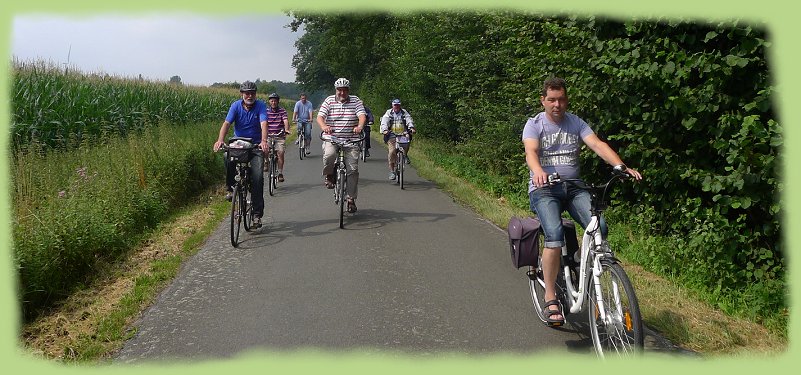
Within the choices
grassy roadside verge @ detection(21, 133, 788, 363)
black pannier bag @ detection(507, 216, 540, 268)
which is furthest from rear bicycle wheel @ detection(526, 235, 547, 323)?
grassy roadside verge @ detection(21, 133, 788, 363)

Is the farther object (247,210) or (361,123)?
(361,123)

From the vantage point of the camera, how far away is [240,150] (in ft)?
28.6

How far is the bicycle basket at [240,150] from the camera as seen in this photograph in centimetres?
870

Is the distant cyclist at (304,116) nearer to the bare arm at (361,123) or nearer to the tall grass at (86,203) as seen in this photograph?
the tall grass at (86,203)

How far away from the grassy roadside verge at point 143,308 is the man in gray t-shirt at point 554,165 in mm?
1061

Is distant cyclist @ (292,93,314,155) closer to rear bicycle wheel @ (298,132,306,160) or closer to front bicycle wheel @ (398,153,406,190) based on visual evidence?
rear bicycle wheel @ (298,132,306,160)

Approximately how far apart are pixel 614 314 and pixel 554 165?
1416mm

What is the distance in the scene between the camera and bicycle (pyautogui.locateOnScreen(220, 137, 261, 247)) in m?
A: 8.48

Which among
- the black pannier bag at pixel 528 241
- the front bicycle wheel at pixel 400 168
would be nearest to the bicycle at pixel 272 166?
the front bicycle wheel at pixel 400 168

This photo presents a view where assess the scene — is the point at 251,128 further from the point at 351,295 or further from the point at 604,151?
the point at 604,151

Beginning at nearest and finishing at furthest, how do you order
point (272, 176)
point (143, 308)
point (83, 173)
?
1. point (143, 308)
2. point (83, 173)
3. point (272, 176)

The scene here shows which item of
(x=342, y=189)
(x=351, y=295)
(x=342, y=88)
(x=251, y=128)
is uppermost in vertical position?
(x=342, y=88)

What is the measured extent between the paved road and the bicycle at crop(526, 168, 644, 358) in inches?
12.9

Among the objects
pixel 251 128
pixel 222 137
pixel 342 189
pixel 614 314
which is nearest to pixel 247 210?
pixel 222 137
